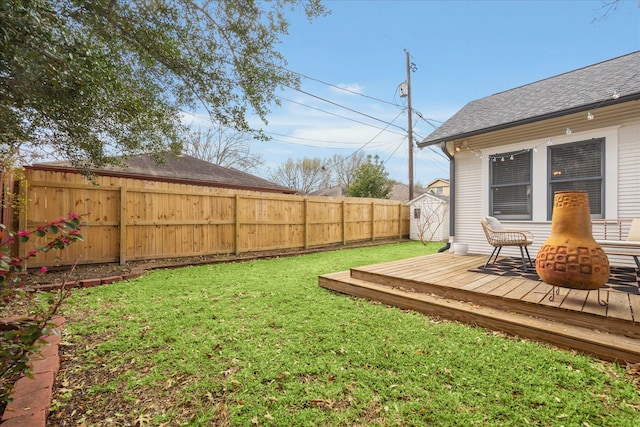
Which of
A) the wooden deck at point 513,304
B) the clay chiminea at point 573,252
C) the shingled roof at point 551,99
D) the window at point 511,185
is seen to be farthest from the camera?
the window at point 511,185

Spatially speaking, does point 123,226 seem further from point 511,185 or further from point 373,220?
point 373,220

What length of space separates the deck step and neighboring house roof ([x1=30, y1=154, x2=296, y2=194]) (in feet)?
23.5

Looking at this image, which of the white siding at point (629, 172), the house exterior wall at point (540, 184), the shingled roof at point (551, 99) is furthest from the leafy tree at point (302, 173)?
the white siding at point (629, 172)

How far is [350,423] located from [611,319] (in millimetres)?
2517

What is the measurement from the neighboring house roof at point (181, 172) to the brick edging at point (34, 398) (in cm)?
703

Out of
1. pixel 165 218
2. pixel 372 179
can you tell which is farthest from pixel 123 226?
pixel 372 179

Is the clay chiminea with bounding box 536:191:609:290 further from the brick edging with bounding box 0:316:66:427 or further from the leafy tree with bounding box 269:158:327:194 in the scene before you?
the leafy tree with bounding box 269:158:327:194

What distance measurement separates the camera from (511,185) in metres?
5.64

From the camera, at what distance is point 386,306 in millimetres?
3545

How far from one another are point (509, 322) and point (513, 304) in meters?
0.33

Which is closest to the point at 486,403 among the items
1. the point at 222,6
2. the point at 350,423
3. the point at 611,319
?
the point at 350,423

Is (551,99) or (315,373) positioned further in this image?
(551,99)

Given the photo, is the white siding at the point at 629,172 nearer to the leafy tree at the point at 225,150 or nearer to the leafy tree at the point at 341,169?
the leafy tree at the point at 225,150

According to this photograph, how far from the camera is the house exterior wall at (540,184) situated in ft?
14.4
